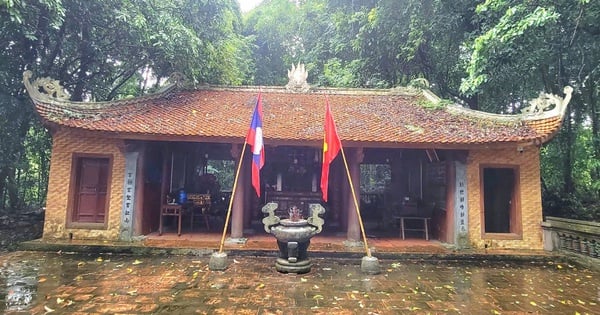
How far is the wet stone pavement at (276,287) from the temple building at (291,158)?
1184 millimetres

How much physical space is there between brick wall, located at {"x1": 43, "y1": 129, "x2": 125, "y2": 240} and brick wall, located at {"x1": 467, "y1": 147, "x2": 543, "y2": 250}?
791cm

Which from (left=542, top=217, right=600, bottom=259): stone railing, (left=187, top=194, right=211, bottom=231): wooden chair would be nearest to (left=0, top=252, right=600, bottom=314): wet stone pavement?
(left=542, top=217, right=600, bottom=259): stone railing

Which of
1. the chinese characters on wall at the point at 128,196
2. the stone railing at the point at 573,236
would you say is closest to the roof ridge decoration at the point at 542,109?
the stone railing at the point at 573,236

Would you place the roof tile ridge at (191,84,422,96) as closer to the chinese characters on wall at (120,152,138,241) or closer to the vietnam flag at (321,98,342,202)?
the chinese characters on wall at (120,152,138,241)

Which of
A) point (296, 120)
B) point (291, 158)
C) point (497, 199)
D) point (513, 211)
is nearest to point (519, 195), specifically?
point (513, 211)

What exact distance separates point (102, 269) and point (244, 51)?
13.3 m

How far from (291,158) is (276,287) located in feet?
17.4

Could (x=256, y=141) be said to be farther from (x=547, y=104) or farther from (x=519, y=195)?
(x=547, y=104)

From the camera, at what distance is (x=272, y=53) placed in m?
20.1

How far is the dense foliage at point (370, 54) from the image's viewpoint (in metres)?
8.01

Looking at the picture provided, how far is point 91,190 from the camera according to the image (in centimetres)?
779

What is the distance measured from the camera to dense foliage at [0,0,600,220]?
8.01 meters

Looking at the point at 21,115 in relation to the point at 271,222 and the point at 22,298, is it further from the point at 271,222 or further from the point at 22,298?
the point at 271,222

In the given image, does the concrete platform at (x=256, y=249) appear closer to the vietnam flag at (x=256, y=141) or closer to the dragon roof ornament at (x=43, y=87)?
the vietnam flag at (x=256, y=141)
